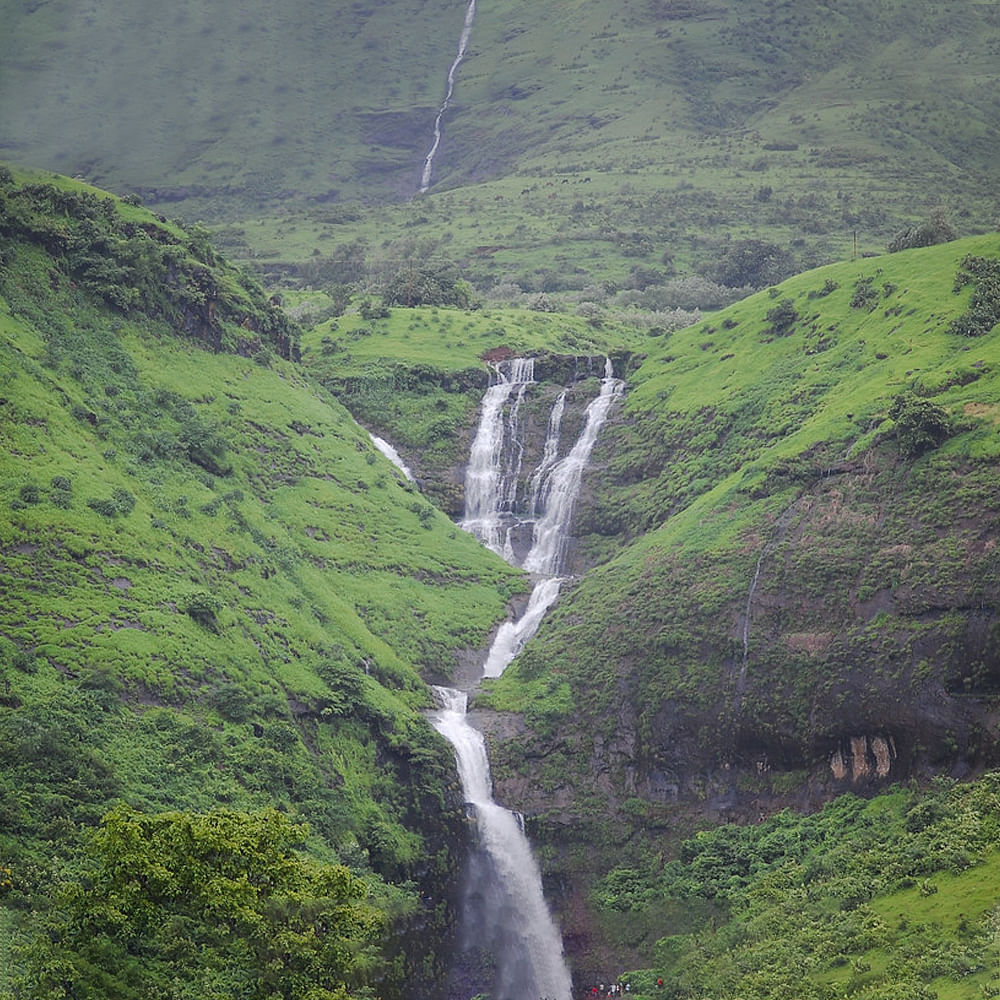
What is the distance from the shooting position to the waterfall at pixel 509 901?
50.2 meters

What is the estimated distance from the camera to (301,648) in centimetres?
5953

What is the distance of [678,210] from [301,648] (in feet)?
405

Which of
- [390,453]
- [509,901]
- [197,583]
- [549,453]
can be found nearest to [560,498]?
[549,453]

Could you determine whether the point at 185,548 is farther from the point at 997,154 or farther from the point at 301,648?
the point at 997,154

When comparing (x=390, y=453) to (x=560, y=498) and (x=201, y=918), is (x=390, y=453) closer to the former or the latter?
(x=560, y=498)

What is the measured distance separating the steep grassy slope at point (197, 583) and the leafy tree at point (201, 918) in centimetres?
65

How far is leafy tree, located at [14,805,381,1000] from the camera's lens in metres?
31.4

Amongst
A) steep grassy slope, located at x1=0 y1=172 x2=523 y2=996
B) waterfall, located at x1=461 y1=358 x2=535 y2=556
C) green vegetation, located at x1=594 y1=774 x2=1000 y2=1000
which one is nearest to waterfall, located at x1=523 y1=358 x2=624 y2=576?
waterfall, located at x1=461 y1=358 x2=535 y2=556

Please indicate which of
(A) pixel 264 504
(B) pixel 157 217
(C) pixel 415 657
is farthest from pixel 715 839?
(B) pixel 157 217

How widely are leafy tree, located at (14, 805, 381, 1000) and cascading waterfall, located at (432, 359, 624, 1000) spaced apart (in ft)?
58.4

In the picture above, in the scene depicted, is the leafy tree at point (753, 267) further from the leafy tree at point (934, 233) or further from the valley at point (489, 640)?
the leafy tree at point (934, 233)

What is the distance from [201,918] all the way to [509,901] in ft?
75.9

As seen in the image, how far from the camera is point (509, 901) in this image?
5366 centimetres

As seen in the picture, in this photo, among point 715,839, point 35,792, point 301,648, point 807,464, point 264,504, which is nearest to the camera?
point 35,792
